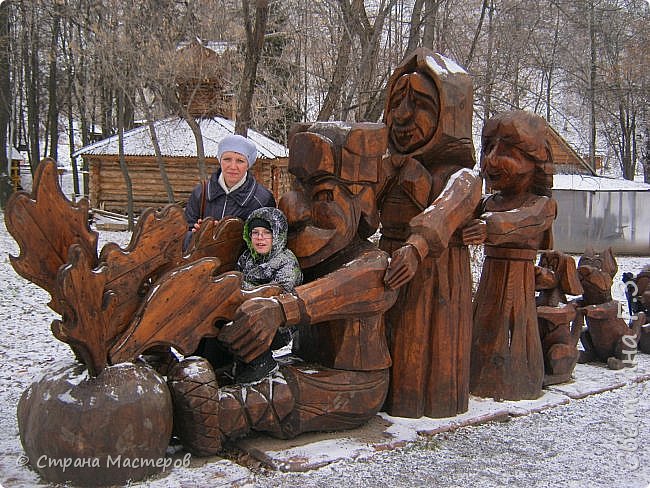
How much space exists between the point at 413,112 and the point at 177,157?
13.4 metres

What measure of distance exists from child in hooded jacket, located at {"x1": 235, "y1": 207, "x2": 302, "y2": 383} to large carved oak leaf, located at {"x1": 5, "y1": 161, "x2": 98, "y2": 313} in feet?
2.30

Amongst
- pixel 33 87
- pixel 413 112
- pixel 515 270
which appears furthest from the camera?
pixel 33 87

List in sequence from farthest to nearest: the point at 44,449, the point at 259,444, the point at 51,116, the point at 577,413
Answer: the point at 51,116, the point at 577,413, the point at 259,444, the point at 44,449

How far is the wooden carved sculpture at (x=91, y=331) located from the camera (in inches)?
101

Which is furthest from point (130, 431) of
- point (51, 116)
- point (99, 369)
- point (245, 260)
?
point (51, 116)

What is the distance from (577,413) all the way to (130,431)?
247 cm

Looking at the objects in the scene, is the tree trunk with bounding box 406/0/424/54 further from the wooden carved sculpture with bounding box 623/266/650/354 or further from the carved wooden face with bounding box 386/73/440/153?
the carved wooden face with bounding box 386/73/440/153

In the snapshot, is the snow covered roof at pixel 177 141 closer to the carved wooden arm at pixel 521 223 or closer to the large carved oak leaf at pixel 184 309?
the carved wooden arm at pixel 521 223

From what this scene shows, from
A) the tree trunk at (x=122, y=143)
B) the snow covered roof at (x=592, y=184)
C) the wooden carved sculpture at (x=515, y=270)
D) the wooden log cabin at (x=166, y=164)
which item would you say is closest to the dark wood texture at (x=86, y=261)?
the wooden carved sculpture at (x=515, y=270)

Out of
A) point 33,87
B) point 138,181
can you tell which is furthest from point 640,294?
point 33,87

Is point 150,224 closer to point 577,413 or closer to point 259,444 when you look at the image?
point 259,444

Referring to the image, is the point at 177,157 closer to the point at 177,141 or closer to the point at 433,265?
the point at 177,141

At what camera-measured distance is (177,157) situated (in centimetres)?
1633

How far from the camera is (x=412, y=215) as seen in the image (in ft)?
12.0
